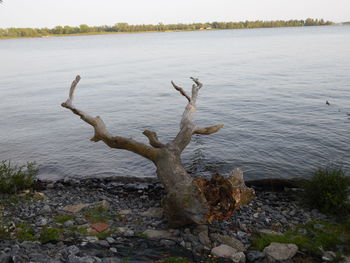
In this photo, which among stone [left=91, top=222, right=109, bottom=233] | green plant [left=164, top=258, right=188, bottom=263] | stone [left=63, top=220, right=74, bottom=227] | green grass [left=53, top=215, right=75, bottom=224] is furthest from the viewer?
green grass [left=53, top=215, right=75, bottom=224]

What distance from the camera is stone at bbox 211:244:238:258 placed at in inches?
281

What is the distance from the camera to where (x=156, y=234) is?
8.05 m

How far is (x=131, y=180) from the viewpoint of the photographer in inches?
514

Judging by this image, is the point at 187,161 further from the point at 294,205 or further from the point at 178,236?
the point at 178,236

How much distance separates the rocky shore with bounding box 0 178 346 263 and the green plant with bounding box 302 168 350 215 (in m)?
0.36

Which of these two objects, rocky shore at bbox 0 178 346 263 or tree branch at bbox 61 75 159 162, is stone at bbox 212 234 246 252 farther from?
tree branch at bbox 61 75 159 162

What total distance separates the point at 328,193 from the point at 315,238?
210 centimetres

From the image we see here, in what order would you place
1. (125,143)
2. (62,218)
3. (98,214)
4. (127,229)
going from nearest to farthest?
1. (127,229)
2. (62,218)
3. (98,214)
4. (125,143)

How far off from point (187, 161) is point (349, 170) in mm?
6741

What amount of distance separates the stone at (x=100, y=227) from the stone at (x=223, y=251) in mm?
2869

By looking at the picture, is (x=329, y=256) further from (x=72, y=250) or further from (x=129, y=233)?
(x=72, y=250)

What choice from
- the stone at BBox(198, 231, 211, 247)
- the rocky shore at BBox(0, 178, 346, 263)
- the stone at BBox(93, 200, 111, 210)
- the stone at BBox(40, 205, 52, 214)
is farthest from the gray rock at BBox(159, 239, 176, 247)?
the stone at BBox(40, 205, 52, 214)

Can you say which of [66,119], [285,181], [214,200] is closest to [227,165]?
[285,181]

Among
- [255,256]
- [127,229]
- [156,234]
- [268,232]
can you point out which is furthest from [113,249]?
[268,232]
